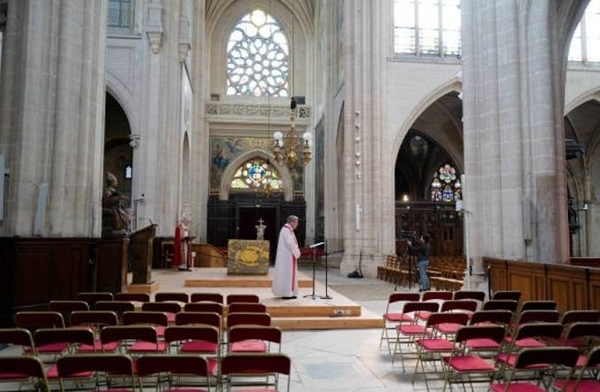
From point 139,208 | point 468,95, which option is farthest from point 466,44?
point 139,208

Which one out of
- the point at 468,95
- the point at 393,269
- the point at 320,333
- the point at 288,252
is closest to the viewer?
the point at 320,333

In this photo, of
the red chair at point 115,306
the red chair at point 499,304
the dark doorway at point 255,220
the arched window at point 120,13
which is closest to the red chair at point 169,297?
the red chair at point 115,306

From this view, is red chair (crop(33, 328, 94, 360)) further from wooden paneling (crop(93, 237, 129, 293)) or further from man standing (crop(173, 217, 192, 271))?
man standing (crop(173, 217, 192, 271))

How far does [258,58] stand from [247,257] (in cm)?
2286

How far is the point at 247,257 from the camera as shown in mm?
13070

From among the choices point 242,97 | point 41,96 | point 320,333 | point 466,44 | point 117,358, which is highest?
point 242,97

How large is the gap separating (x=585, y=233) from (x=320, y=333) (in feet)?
74.3

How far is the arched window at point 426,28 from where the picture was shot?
2108cm

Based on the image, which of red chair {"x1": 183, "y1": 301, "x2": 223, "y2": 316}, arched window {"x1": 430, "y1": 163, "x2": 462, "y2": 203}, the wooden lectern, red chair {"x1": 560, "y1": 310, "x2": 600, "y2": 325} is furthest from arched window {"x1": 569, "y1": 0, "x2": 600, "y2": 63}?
red chair {"x1": 183, "y1": 301, "x2": 223, "y2": 316}

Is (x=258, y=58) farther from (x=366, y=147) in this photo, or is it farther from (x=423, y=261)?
(x=423, y=261)

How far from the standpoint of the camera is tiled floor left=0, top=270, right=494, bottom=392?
5211 mm

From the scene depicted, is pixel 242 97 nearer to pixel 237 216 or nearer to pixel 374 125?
pixel 237 216

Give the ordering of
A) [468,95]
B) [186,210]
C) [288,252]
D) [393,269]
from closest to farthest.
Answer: [288,252]
[468,95]
[393,269]
[186,210]

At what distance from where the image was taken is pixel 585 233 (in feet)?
83.9
